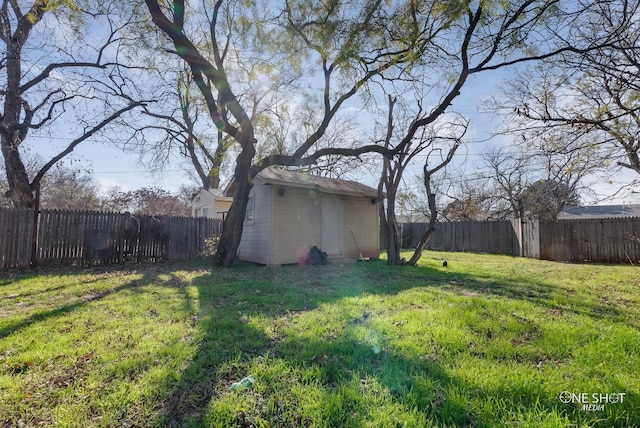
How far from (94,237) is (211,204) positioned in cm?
599

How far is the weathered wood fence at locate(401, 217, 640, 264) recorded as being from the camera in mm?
10836

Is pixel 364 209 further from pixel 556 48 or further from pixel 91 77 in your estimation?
pixel 91 77

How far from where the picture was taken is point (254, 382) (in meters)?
2.26

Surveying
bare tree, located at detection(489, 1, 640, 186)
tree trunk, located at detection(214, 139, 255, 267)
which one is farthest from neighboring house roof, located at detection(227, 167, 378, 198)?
bare tree, located at detection(489, 1, 640, 186)

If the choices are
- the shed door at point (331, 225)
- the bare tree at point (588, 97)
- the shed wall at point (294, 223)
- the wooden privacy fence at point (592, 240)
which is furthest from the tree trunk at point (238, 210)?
the wooden privacy fence at point (592, 240)

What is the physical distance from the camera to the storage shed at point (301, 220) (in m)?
9.23

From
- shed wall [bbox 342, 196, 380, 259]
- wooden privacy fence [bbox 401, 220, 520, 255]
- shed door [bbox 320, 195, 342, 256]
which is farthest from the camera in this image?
wooden privacy fence [bbox 401, 220, 520, 255]

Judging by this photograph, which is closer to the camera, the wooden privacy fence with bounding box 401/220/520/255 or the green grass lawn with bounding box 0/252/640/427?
the green grass lawn with bounding box 0/252/640/427

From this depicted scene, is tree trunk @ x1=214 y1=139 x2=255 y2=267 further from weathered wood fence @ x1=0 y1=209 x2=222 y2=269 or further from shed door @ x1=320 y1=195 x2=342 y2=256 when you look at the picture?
shed door @ x1=320 y1=195 x2=342 y2=256

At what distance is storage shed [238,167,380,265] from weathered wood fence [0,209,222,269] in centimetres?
205

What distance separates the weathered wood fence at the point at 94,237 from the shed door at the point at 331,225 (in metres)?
4.14

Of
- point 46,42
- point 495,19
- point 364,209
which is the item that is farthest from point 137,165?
point 495,19

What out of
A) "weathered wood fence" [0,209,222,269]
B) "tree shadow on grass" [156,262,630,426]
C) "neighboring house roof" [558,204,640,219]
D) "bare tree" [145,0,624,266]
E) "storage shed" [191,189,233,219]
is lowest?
"tree shadow on grass" [156,262,630,426]

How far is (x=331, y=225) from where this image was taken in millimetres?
10750
